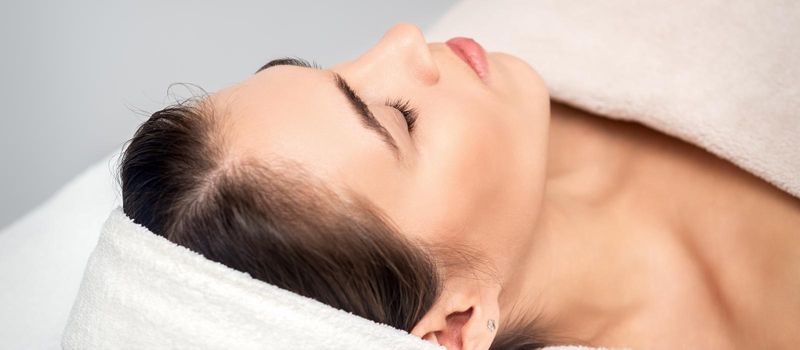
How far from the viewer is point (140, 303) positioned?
2.68 ft

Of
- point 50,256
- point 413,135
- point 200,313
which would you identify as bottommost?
point 50,256

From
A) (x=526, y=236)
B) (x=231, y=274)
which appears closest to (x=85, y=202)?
(x=231, y=274)

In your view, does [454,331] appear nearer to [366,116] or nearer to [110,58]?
[366,116]

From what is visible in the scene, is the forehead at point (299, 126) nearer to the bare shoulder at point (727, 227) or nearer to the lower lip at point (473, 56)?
the lower lip at point (473, 56)

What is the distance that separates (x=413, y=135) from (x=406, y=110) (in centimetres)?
4

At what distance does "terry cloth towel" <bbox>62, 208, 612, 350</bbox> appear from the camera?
30.8 inches

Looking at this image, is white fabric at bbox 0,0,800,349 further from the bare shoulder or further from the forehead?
the forehead

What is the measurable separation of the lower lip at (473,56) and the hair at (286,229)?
0.28 m

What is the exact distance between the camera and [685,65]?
1204 millimetres

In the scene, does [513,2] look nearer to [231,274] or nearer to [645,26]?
[645,26]

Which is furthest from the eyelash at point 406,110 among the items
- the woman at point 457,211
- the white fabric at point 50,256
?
the white fabric at point 50,256

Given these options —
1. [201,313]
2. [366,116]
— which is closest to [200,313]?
[201,313]

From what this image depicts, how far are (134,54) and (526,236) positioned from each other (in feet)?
2.92

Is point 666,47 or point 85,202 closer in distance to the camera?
point 666,47
